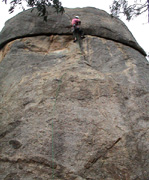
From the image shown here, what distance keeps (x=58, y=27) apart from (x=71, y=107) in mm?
3462

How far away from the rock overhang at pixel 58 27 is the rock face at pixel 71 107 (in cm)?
4

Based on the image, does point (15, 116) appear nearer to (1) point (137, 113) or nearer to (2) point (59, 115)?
(2) point (59, 115)

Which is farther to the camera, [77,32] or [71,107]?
[77,32]

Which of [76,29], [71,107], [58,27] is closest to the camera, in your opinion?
[71,107]

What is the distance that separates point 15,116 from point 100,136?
5.62 feet

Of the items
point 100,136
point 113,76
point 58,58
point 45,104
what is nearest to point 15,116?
point 45,104

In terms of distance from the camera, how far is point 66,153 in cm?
360

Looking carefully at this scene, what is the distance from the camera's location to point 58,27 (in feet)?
22.2

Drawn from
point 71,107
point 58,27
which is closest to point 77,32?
point 58,27

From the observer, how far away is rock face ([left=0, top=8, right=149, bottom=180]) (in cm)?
352

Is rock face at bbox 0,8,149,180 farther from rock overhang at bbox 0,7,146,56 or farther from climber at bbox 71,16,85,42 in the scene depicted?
climber at bbox 71,16,85,42

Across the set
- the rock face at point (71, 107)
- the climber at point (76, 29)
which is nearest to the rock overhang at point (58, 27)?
the rock face at point (71, 107)

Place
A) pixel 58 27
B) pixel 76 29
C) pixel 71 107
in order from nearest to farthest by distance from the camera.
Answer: pixel 71 107, pixel 76 29, pixel 58 27

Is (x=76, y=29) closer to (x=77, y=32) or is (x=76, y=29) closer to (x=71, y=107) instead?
(x=77, y=32)
